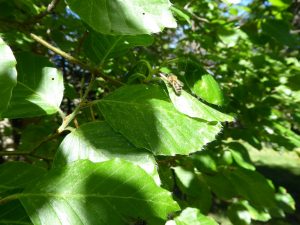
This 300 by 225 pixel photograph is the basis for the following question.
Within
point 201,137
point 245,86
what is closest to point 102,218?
point 201,137

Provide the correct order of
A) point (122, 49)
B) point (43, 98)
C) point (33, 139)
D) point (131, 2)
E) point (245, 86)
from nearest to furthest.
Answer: point (131, 2) → point (43, 98) → point (122, 49) → point (33, 139) → point (245, 86)

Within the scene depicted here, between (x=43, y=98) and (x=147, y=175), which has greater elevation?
(x=43, y=98)

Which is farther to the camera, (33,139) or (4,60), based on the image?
(33,139)

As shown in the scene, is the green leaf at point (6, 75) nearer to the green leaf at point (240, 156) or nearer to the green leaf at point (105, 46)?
the green leaf at point (105, 46)

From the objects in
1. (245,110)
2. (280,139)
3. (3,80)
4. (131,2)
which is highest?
(131,2)

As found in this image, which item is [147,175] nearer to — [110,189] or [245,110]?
[110,189]

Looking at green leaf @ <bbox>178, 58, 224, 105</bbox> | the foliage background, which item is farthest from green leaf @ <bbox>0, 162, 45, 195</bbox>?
green leaf @ <bbox>178, 58, 224, 105</bbox>
